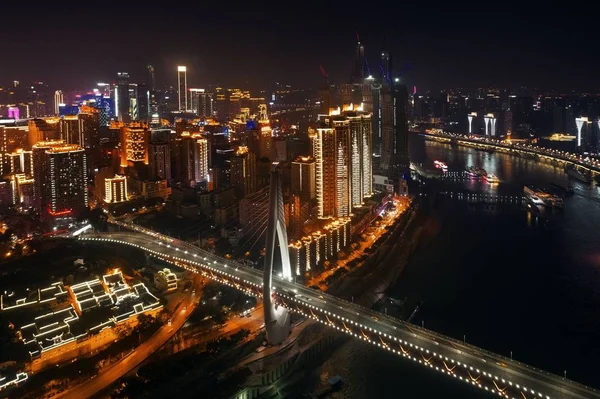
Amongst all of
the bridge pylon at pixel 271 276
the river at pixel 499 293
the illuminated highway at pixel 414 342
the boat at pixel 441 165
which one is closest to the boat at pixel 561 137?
the boat at pixel 441 165

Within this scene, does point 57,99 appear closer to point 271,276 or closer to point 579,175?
point 271,276

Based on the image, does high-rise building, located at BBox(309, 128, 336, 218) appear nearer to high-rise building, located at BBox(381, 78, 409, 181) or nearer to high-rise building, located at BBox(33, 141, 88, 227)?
high-rise building, located at BBox(33, 141, 88, 227)

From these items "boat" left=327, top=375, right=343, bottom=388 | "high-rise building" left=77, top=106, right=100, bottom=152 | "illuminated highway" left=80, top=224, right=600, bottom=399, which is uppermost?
"high-rise building" left=77, top=106, right=100, bottom=152

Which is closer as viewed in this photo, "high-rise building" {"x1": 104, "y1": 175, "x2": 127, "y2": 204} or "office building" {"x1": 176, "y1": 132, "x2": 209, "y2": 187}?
"high-rise building" {"x1": 104, "y1": 175, "x2": 127, "y2": 204}

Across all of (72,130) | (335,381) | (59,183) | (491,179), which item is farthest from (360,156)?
(72,130)

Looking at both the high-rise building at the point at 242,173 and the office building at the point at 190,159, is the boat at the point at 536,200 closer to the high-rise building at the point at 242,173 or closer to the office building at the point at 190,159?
the high-rise building at the point at 242,173

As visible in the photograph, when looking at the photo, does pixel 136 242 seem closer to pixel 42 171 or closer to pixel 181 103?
pixel 42 171

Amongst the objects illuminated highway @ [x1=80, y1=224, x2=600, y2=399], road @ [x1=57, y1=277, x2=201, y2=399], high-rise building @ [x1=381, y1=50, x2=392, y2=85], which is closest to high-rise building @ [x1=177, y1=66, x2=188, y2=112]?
high-rise building @ [x1=381, y1=50, x2=392, y2=85]
